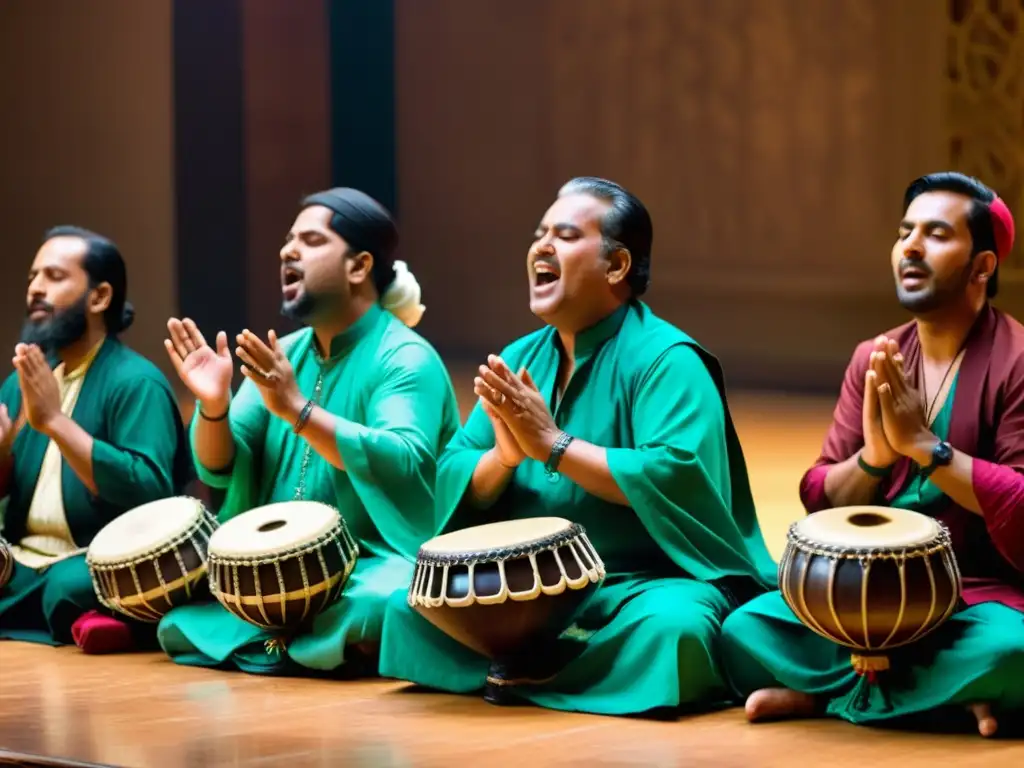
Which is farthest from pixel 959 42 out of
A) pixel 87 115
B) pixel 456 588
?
pixel 456 588

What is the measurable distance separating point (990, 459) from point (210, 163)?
591 centimetres

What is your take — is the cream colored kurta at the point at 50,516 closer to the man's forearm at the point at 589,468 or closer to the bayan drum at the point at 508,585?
the bayan drum at the point at 508,585

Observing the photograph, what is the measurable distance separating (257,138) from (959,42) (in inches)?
143

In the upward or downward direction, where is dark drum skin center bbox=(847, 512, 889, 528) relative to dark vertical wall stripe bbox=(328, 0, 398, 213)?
downward

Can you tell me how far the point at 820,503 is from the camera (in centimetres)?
472

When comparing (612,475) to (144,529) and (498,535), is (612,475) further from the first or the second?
(144,529)

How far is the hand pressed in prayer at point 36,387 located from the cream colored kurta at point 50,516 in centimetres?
17

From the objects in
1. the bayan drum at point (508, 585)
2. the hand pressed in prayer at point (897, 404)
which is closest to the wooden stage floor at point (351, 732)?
the bayan drum at point (508, 585)

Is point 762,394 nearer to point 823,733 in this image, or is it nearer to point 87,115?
point 87,115

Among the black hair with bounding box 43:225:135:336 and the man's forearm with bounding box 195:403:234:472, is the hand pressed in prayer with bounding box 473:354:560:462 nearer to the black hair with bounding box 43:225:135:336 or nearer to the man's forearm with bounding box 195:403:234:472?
the man's forearm with bounding box 195:403:234:472

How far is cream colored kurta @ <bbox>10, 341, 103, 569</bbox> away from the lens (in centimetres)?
587

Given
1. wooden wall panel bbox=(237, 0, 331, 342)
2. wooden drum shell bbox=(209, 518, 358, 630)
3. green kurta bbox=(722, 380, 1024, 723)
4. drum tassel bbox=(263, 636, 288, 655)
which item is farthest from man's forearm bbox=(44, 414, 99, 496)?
wooden wall panel bbox=(237, 0, 331, 342)

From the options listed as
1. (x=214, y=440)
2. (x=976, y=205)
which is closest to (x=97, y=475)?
(x=214, y=440)

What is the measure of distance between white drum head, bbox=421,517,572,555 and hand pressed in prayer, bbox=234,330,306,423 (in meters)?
0.64
